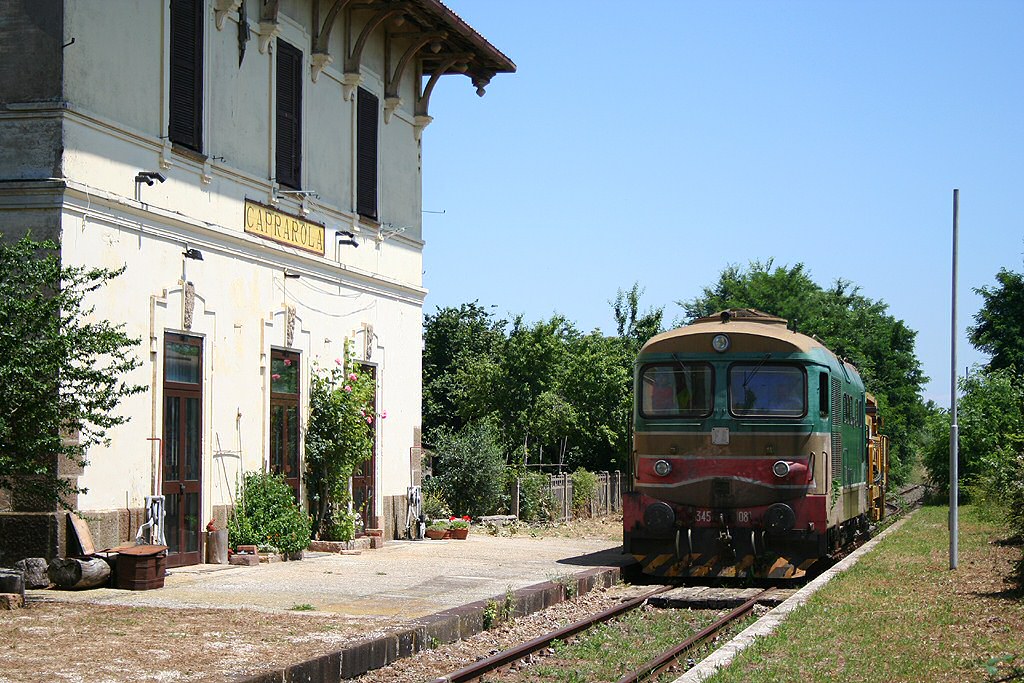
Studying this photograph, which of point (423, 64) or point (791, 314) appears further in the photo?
point (791, 314)

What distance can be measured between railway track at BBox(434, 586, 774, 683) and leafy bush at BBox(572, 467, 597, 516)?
16.7 meters

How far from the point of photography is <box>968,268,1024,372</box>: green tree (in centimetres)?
5188

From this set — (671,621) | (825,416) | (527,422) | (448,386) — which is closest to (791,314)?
(448,386)

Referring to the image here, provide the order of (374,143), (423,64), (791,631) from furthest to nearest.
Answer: (423,64), (374,143), (791,631)

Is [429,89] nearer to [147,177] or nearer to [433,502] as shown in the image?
[433,502]

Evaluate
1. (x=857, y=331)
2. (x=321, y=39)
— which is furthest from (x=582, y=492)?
(x=857, y=331)

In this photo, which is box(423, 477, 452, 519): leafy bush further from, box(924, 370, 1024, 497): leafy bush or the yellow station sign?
box(924, 370, 1024, 497): leafy bush

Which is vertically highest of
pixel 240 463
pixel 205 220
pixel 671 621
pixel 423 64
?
pixel 423 64

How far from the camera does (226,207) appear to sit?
17.2 meters

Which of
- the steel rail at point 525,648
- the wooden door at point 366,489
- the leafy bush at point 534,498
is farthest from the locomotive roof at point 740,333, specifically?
the leafy bush at point 534,498

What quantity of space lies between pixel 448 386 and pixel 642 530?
25.6m

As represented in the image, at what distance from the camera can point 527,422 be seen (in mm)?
34781

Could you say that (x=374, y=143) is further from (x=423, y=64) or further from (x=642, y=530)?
(x=642, y=530)

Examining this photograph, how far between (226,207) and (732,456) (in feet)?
24.6
